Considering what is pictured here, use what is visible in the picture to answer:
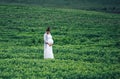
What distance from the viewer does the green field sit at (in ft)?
61.2

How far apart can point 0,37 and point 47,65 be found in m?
16.9

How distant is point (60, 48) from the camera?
29.1 metres

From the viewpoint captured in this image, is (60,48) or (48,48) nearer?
(48,48)

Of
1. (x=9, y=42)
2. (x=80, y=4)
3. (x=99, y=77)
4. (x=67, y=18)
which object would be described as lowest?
(x=99, y=77)

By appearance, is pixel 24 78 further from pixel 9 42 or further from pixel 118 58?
pixel 9 42

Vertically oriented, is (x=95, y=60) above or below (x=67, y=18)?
below

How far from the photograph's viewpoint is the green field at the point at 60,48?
61.2 feet

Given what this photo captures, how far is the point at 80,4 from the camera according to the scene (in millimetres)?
87188

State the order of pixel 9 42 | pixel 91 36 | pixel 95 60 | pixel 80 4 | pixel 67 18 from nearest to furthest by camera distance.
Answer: pixel 95 60 → pixel 9 42 → pixel 91 36 → pixel 67 18 → pixel 80 4

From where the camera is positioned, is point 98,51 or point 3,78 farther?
point 98,51

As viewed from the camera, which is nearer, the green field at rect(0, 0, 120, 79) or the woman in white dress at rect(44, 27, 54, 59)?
the green field at rect(0, 0, 120, 79)

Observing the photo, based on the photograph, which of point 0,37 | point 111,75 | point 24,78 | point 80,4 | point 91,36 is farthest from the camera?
point 80,4

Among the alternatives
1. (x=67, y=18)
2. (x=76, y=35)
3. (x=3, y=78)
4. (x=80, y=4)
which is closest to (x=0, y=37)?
(x=76, y=35)

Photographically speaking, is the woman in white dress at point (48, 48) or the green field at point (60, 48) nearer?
the green field at point (60, 48)
